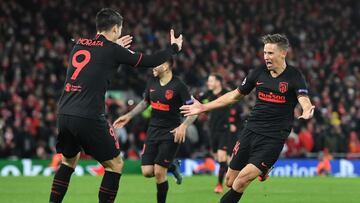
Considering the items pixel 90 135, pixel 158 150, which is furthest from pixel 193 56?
pixel 90 135

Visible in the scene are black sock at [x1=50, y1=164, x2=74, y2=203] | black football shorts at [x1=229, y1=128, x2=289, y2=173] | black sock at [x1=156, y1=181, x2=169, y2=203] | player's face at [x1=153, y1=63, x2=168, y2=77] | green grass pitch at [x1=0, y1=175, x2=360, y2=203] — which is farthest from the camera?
green grass pitch at [x1=0, y1=175, x2=360, y2=203]

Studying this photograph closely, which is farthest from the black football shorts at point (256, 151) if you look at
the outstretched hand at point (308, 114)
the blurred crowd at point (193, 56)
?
the blurred crowd at point (193, 56)

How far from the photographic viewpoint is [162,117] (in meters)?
12.4

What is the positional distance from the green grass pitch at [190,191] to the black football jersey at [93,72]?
4.66m

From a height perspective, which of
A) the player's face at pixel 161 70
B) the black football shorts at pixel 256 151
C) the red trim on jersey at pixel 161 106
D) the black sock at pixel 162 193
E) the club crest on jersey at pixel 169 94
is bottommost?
the black sock at pixel 162 193

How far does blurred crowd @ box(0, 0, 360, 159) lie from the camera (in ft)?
78.7

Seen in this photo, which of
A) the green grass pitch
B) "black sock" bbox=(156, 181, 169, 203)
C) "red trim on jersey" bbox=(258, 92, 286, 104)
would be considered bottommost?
the green grass pitch

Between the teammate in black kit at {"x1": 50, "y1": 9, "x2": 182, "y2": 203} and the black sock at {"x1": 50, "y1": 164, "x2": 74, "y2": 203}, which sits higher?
the teammate in black kit at {"x1": 50, "y1": 9, "x2": 182, "y2": 203}

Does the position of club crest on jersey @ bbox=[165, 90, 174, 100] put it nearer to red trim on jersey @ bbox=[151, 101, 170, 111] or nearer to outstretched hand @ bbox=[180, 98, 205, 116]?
red trim on jersey @ bbox=[151, 101, 170, 111]

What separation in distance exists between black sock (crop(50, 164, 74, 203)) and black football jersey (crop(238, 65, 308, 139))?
2434 mm

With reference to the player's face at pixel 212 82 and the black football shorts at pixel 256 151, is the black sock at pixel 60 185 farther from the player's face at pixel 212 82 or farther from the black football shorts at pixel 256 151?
the player's face at pixel 212 82

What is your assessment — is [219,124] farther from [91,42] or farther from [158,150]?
[91,42]

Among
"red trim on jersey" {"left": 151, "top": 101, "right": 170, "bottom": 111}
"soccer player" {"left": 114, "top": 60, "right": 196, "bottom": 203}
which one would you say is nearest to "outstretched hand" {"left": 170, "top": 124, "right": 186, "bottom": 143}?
"soccer player" {"left": 114, "top": 60, "right": 196, "bottom": 203}

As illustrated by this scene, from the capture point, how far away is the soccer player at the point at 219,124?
16312mm
